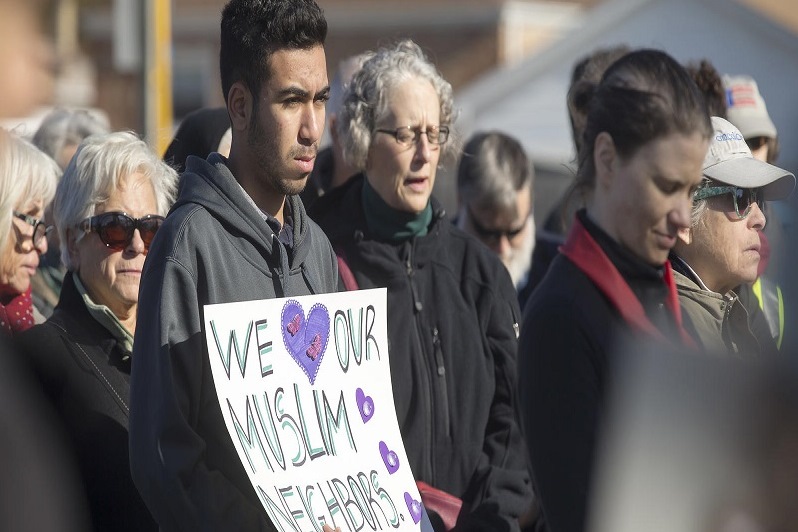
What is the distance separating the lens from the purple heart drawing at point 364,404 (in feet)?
10.1

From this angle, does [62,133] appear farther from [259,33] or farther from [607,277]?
[607,277]

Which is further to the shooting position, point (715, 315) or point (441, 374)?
point (441, 374)

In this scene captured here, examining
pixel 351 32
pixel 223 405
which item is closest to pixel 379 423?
pixel 223 405

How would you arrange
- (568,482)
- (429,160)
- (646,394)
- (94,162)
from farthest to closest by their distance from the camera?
(429,160)
(94,162)
(568,482)
(646,394)

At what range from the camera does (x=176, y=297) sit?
281 cm

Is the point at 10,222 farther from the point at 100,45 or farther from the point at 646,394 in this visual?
the point at 100,45

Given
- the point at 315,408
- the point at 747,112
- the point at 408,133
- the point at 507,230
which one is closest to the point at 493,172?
the point at 507,230

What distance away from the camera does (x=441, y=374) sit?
3.93 meters

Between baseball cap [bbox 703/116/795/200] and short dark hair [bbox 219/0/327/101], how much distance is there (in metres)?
1.05

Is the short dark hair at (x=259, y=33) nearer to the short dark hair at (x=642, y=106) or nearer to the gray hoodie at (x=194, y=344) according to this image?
the gray hoodie at (x=194, y=344)

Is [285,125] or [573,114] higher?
[285,125]

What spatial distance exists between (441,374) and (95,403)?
1.00m

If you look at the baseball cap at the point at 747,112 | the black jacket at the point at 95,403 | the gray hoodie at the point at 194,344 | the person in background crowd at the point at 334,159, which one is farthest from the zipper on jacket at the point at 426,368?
the baseball cap at the point at 747,112

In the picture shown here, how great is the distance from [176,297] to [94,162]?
1207mm
